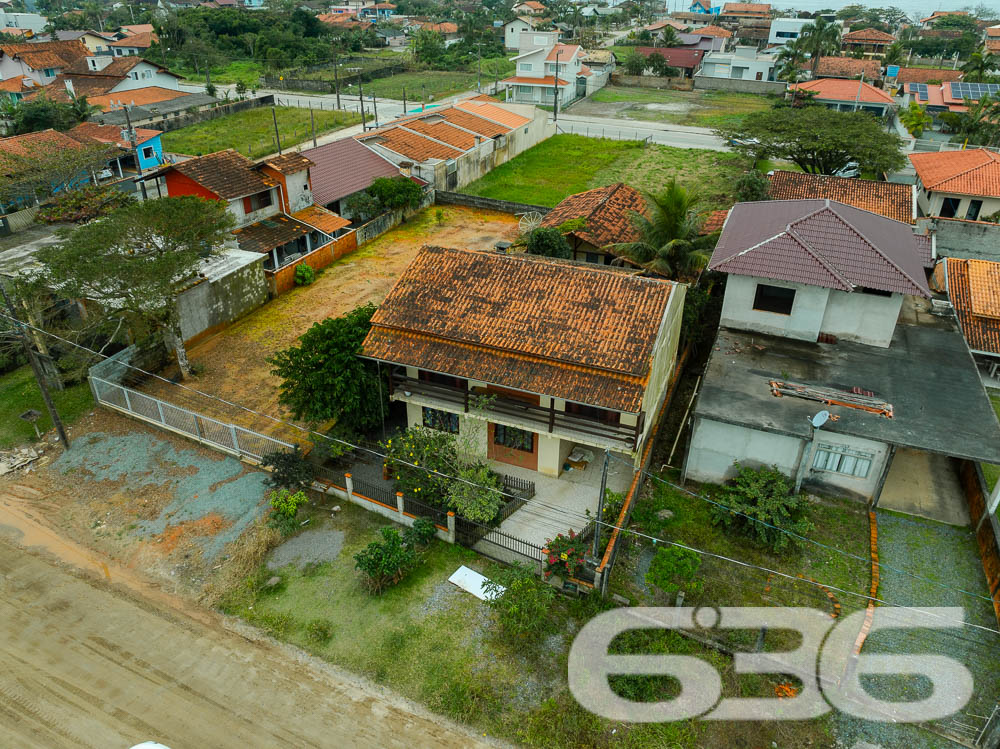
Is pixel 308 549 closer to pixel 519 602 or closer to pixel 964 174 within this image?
pixel 519 602

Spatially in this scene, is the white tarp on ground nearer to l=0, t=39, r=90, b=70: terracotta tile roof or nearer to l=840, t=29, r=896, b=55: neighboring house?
l=0, t=39, r=90, b=70: terracotta tile roof

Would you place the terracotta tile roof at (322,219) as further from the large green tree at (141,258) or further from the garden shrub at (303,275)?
the large green tree at (141,258)

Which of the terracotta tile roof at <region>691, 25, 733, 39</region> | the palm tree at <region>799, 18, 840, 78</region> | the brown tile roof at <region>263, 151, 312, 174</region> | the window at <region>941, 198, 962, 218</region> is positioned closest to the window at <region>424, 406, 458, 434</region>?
the brown tile roof at <region>263, 151, 312, 174</region>

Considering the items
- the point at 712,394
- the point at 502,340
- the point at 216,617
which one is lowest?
the point at 216,617

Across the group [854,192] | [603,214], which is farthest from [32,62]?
[854,192]

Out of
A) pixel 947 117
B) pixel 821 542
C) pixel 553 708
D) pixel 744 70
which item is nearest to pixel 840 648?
pixel 821 542

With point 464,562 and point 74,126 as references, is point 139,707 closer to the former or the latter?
point 464,562
